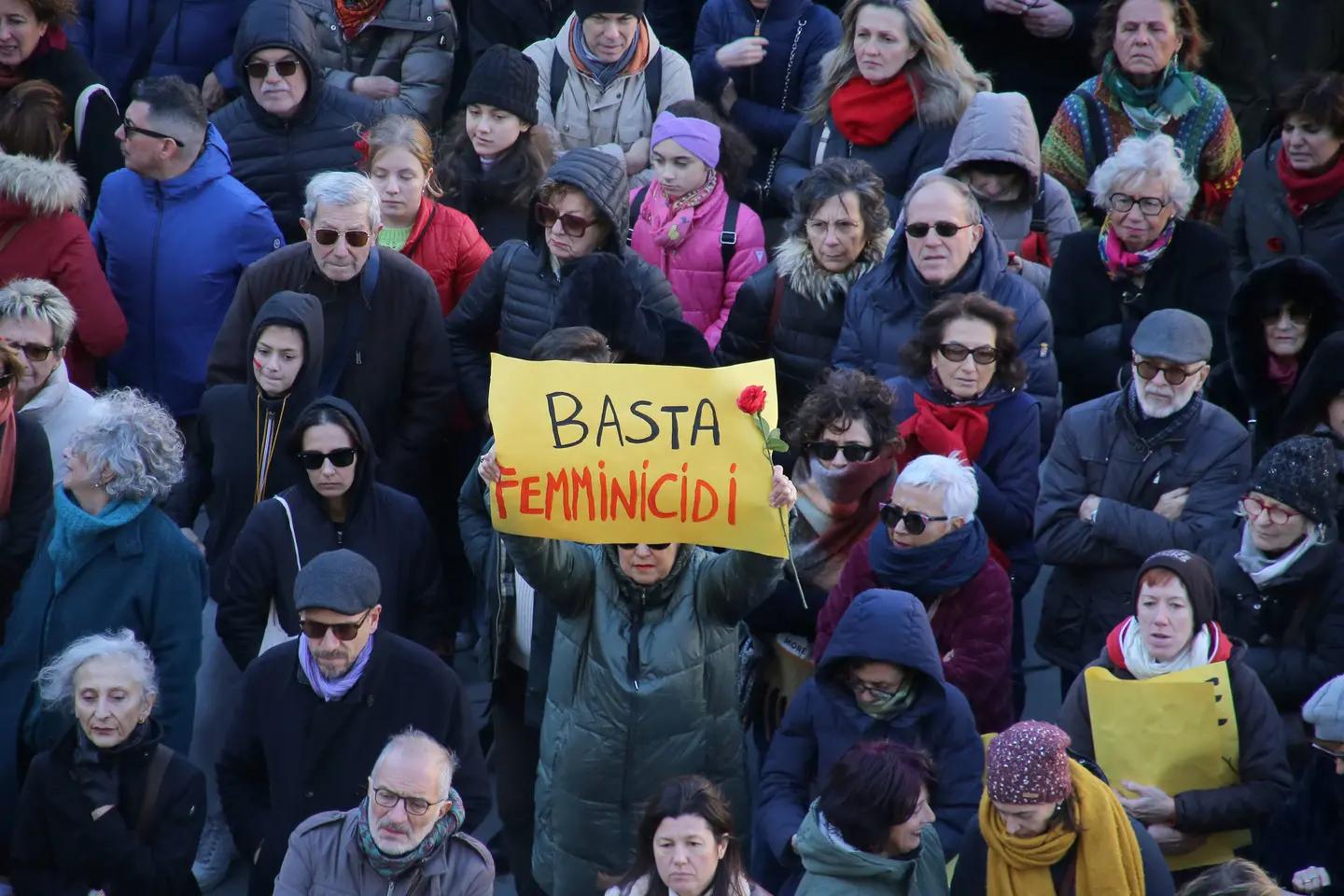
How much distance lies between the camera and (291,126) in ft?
29.6

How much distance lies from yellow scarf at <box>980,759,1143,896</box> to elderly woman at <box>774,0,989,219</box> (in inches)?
145

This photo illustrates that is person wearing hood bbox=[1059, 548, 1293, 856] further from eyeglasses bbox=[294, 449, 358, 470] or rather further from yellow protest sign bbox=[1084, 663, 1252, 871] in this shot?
eyeglasses bbox=[294, 449, 358, 470]

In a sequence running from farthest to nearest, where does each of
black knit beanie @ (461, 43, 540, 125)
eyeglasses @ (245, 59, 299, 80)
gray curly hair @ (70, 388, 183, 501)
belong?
eyeglasses @ (245, 59, 299, 80) < black knit beanie @ (461, 43, 540, 125) < gray curly hair @ (70, 388, 183, 501)

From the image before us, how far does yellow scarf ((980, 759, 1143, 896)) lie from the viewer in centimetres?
551

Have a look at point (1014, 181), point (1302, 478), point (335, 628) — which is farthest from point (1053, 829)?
point (1014, 181)

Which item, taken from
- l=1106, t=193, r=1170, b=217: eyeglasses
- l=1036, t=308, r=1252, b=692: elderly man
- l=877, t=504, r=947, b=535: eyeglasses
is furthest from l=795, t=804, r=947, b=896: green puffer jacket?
l=1106, t=193, r=1170, b=217: eyeglasses

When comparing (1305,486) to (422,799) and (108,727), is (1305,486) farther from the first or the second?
(108,727)

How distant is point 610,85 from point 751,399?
374cm

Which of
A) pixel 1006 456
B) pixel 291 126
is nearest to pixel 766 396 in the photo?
pixel 1006 456

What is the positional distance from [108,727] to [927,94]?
4.15 meters

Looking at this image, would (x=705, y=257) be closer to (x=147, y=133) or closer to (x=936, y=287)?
(x=936, y=287)

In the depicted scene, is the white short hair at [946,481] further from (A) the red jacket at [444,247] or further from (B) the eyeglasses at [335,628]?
(A) the red jacket at [444,247]

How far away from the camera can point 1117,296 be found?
788 cm

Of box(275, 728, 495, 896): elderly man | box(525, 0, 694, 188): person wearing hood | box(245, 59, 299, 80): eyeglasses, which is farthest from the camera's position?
box(525, 0, 694, 188): person wearing hood
